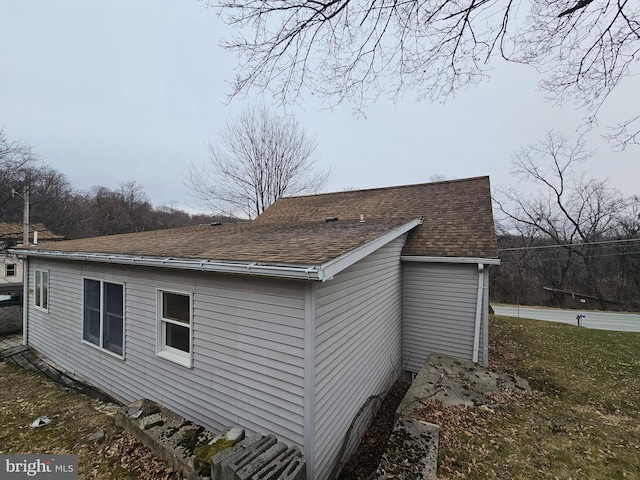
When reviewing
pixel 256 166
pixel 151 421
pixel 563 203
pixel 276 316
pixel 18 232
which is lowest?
pixel 151 421

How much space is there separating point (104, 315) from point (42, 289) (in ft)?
12.1

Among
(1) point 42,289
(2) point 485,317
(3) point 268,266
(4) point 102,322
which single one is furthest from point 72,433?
(2) point 485,317

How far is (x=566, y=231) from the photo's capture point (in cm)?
2391

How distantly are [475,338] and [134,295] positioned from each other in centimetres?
719

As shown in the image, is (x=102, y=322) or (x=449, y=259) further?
(x=449, y=259)

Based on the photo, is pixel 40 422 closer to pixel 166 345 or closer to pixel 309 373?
pixel 166 345

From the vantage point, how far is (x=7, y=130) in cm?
1435

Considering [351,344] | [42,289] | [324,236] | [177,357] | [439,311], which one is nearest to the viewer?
[351,344]

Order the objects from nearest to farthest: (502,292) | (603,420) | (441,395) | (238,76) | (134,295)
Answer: (238,76) < (603,420) < (441,395) < (134,295) < (502,292)

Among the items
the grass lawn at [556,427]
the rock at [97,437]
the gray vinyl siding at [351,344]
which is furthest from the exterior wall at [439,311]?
the rock at [97,437]

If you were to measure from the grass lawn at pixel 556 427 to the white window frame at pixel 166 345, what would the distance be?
3788 mm

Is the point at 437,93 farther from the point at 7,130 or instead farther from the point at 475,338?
the point at 7,130

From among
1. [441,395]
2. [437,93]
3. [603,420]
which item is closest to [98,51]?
[437,93]

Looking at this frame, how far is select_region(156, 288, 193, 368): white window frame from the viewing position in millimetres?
4234
